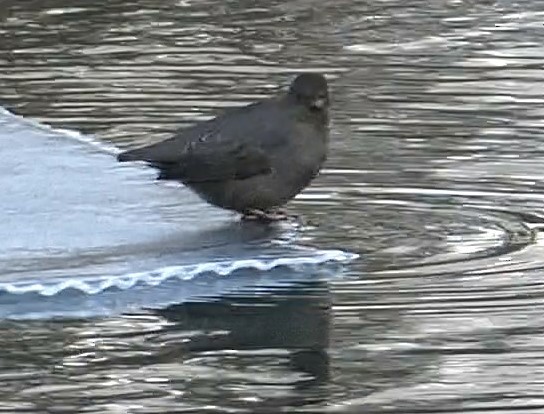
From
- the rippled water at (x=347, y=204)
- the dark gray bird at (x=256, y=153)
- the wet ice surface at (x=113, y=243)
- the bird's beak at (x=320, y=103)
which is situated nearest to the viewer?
the rippled water at (x=347, y=204)

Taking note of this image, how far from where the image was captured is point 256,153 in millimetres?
7992

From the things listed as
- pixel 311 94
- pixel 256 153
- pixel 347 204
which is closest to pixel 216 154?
pixel 256 153

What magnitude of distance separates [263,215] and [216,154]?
32 centimetres

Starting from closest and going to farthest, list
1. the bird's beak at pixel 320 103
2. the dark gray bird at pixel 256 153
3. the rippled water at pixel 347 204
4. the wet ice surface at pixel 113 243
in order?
the rippled water at pixel 347 204, the wet ice surface at pixel 113 243, the dark gray bird at pixel 256 153, the bird's beak at pixel 320 103

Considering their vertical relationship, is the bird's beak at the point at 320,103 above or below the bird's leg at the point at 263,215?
above

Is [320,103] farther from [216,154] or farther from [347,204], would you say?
[347,204]

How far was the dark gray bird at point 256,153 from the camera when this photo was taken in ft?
26.2

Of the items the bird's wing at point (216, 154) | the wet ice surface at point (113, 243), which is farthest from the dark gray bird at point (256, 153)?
the wet ice surface at point (113, 243)

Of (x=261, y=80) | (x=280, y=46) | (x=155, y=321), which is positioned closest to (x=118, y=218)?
(x=155, y=321)

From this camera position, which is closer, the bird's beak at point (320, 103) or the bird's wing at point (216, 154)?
the bird's wing at point (216, 154)

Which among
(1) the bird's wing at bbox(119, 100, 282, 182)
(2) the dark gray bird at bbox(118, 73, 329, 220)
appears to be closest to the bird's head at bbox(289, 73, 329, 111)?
(2) the dark gray bird at bbox(118, 73, 329, 220)

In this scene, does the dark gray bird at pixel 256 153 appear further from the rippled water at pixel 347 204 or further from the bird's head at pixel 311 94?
the rippled water at pixel 347 204

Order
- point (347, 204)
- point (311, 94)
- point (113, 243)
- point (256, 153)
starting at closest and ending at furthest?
point (113, 243) → point (256, 153) → point (311, 94) → point (347, 204)

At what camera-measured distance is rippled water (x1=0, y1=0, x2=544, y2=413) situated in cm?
619
